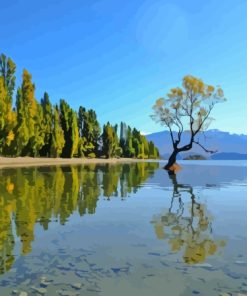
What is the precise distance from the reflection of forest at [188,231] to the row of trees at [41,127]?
40886 millimetres

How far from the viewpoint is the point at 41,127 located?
69.4 m

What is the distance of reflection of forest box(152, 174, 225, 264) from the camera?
7688 mm

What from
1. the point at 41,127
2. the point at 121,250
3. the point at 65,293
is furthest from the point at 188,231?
the point at 41,127

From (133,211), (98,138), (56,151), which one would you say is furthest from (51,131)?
(133,211)

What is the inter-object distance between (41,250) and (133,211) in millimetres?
6012

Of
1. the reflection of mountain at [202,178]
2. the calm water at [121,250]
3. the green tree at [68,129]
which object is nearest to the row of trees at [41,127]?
the green tree at [68,129]

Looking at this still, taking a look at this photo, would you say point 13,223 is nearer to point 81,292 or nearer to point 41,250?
point 41,250

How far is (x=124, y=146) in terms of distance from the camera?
136m

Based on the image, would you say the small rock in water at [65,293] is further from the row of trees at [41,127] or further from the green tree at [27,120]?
the green tree at [27,120]

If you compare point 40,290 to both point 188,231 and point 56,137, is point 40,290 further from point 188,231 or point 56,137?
point 56,137

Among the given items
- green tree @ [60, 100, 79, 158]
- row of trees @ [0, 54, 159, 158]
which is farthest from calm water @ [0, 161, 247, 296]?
green tree @ [60, 100, 79, 158]

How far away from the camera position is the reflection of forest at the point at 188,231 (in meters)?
7.69

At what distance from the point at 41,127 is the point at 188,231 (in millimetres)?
62594

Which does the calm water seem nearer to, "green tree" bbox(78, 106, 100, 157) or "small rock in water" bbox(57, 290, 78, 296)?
"small rock in water" bbox(57, 290, 78, 296)
